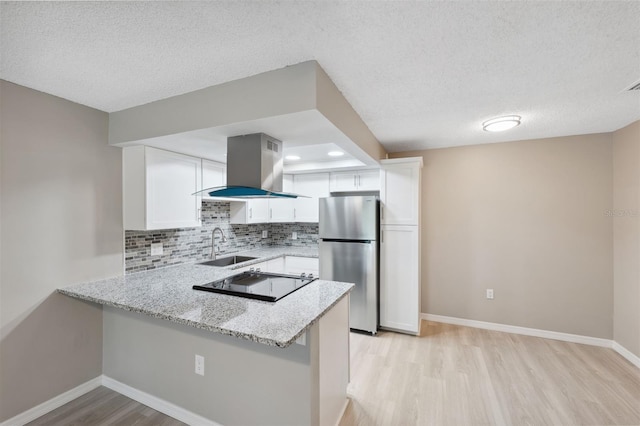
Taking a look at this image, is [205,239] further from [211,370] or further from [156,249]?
[211,370]

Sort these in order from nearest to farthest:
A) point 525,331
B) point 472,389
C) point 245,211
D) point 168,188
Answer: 1. point 472,389
2. point 168,188
3. point 525,331
4. point 245,211

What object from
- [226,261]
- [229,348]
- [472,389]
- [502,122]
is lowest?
[472,389]

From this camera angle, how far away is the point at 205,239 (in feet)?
10.8

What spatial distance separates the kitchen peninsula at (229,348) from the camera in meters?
1.49

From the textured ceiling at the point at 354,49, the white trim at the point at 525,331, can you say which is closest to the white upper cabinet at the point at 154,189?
the textured ceiling at the point at 354,49

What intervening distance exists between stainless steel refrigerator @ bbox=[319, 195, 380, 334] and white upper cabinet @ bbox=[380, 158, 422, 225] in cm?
16

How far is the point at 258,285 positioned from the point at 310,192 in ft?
7.15

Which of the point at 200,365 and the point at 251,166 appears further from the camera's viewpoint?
the point at 251,166

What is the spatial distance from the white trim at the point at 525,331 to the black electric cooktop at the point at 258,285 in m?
2.39

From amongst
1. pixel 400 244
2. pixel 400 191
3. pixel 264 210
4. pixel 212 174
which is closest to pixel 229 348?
pixel 212 174

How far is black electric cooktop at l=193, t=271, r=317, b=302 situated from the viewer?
1.84 meters

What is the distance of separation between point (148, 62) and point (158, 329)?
1.83m

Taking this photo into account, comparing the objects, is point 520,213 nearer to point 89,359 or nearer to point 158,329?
point 158,329

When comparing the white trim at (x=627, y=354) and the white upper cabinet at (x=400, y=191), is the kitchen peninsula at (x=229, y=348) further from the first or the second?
the white trim at (x=627, y=354)
